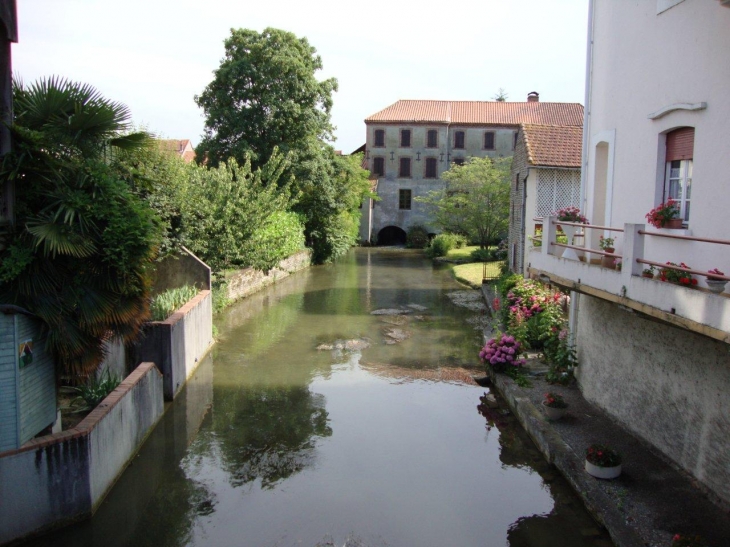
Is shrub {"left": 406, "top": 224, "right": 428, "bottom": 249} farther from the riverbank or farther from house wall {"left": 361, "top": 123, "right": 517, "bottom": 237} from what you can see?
the riverbank

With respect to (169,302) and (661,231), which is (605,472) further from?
(169,302)

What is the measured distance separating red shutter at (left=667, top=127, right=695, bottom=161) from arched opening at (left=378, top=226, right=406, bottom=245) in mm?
45785

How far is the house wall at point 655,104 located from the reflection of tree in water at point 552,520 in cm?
342

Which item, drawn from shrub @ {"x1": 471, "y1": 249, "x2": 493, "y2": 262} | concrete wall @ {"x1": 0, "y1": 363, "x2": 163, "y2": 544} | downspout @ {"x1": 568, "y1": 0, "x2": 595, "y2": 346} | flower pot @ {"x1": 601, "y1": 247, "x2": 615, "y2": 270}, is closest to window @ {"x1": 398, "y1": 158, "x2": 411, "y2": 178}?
shrub @ {"x1": 471, "y1": 249, "x2": 493, "y2": 262}

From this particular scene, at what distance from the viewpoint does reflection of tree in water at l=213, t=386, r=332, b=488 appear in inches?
381

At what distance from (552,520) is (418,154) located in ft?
152

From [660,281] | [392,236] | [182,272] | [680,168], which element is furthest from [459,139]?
[660,281]

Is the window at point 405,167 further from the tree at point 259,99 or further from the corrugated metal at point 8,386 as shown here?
the corrugated metal at point 8,386

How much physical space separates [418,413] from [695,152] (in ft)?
22.2

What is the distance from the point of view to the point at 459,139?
5253cm

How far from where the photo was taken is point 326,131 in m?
35.5

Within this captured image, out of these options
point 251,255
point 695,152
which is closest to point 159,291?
point 251,255

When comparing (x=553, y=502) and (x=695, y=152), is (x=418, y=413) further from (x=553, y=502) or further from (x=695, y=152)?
(x=695, y=152)

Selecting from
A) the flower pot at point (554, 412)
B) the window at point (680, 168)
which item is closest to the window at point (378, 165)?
the flower pot at point (554, 412)
